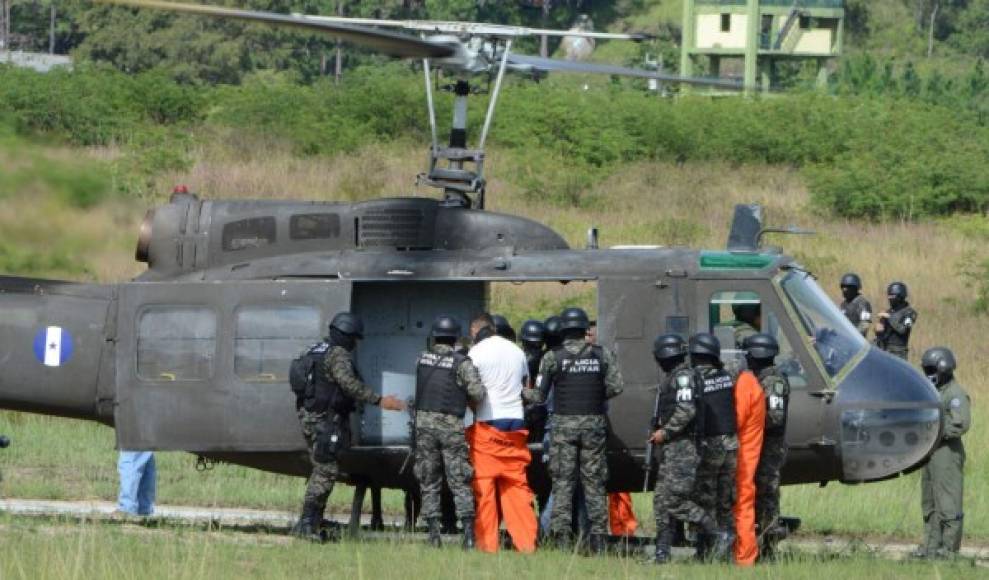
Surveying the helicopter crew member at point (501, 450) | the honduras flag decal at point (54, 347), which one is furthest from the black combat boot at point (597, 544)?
the honduras flag decal at point (54, 347)

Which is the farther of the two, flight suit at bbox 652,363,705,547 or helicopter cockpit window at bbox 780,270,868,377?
helicopter cockpit window at bbox 780,270,868,377

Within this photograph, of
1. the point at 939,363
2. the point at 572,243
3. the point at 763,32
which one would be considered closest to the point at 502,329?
the point at 939,363

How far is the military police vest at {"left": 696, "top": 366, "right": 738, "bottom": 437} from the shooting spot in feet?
41.0

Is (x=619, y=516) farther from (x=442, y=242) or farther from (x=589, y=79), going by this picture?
(x=589, y=79)

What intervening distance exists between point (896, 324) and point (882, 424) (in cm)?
578

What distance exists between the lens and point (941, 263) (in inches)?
1163

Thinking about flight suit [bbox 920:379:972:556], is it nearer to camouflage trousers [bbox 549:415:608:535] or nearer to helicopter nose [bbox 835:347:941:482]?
helicopter nose [bbox 835:347:941:482]

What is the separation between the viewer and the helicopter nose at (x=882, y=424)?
13.1 meters

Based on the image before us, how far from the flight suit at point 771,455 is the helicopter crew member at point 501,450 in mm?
1626

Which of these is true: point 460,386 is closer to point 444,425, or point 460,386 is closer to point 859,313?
point 444,425

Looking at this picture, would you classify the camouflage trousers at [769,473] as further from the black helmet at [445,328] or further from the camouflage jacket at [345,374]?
the camouflage jacket at [345,374]

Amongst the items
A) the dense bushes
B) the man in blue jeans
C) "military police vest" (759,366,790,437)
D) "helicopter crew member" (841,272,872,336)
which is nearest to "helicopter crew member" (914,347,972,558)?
"military police vest" (759,366,790,437)

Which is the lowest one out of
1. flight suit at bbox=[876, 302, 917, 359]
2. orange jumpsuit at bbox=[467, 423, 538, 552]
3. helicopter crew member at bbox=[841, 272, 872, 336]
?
orange jumpsuit at bbox=[467, 423, 538, 552]

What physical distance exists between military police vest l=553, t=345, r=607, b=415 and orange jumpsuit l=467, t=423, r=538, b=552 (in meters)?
0.51
